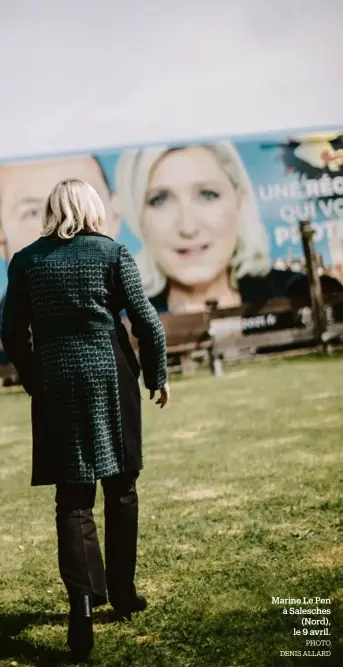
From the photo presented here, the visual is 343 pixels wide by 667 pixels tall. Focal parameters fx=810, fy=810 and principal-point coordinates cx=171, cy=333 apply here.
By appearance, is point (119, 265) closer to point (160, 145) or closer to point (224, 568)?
point (224, 568)

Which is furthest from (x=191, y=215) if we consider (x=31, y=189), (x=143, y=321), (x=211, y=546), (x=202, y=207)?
(x=143, y=321)

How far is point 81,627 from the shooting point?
182 centimetres

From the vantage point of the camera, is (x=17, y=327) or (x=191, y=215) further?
(x=191, y=215)

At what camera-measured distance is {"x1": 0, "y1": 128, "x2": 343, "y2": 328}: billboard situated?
8.29 metres

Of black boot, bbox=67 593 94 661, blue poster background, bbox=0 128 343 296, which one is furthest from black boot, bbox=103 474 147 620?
blue poster background, bbox=0 128 343 296

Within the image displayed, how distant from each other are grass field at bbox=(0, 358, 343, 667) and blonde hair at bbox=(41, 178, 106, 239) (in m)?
0.96

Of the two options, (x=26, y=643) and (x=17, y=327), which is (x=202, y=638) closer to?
(x=26, y=643)

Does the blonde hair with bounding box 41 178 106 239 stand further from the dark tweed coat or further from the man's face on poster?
the man's face on poster

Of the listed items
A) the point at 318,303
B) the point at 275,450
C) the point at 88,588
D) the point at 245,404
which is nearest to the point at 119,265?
the point at 88,588

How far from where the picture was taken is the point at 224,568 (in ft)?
7.45

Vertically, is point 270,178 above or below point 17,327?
above

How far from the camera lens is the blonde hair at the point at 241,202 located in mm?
8398

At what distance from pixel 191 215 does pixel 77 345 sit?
6685 mm

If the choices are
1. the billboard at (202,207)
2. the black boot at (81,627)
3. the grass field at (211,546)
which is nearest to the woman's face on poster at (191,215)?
the billboard at (202,207)
